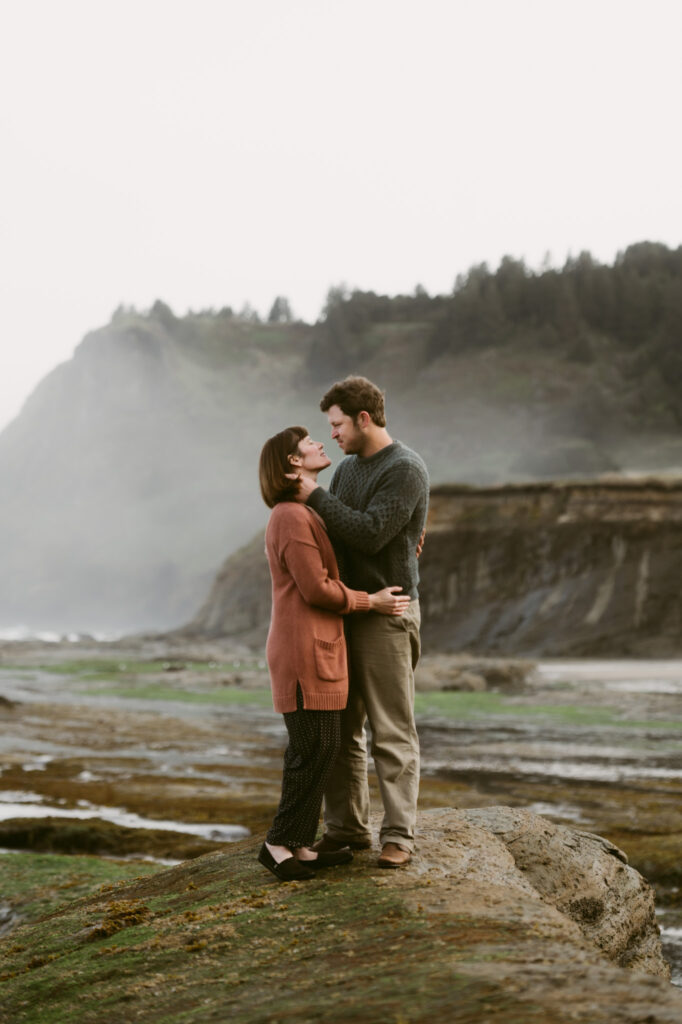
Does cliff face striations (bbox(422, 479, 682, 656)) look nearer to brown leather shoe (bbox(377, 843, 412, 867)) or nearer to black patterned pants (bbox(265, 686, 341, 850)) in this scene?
brown leather shoe (bbox(377, 843, 412, 867))

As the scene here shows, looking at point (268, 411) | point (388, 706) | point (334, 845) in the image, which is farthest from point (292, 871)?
point (268, 411)

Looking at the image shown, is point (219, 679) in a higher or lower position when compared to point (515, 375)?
lower

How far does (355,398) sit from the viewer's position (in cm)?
604

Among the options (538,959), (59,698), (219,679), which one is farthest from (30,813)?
(219,679)

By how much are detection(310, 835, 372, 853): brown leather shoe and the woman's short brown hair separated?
194 cm

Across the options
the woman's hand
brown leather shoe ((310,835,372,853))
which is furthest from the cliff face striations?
the woman's hand

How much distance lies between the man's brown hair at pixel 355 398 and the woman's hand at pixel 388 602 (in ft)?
3.19

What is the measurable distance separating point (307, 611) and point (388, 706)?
0.72 meters

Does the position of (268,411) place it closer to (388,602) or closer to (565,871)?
(565,871)

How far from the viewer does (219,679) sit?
44.5 m

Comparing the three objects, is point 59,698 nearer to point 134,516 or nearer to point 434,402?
point 434,402

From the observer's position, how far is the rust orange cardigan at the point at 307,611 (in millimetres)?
5734

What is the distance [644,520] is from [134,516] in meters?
102

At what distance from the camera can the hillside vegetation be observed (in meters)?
117
